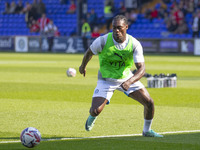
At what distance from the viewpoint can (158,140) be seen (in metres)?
8.44

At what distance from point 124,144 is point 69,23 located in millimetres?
39776

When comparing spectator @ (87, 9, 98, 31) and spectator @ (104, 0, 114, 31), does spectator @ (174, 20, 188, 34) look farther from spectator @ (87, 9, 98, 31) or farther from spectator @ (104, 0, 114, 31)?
spectator @ (87, 9, 98, 31)

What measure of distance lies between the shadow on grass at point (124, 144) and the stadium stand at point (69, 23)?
31790 mm

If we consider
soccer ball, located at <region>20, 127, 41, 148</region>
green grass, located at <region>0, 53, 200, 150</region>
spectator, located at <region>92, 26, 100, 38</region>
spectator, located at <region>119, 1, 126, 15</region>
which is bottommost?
spectator, located at <region>92, 26, 100, 38</region>

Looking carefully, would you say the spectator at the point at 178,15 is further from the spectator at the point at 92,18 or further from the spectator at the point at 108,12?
the spectator at the point at 92,18

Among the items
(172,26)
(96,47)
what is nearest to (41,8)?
(172,26)

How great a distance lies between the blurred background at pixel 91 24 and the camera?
38.4 m

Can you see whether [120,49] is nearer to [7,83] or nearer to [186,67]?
[7,83]

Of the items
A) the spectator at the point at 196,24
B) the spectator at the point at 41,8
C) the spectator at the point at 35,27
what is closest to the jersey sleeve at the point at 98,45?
the spectator at the point at 196,24

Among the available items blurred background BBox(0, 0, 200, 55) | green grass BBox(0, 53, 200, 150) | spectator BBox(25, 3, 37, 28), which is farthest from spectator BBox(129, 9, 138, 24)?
green grass BBox(0, 53, 200, 150)

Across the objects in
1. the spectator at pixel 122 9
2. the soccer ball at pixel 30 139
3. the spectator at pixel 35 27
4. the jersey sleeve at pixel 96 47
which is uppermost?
the jersey sleeve at pixel 96 47

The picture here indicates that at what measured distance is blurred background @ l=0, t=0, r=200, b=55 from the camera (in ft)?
126

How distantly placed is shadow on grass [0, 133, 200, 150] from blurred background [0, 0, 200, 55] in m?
27.4

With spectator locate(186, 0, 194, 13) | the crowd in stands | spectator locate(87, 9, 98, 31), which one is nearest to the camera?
spectator locate(186, 0, 194, 13)
